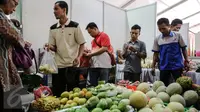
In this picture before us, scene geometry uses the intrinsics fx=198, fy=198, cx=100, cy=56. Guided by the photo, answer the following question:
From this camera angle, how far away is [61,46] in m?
2.17

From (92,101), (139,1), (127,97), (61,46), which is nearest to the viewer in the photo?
(92,101)

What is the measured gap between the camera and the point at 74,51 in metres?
2.20

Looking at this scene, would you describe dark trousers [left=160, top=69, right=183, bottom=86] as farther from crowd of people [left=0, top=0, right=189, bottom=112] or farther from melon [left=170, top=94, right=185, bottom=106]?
melon [left=170, top=94, right=185, bottom=106]

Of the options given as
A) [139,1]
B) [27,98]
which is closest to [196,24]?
[139,1]

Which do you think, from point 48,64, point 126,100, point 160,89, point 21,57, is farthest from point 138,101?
point 48,64

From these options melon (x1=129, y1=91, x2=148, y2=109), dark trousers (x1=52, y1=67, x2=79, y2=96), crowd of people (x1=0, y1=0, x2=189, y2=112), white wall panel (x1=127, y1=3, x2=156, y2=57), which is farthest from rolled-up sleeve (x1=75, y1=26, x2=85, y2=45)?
white wall panel (x1=127, y1=3, x2=156, y2=57)

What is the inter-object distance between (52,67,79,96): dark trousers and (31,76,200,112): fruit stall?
0.34 meters

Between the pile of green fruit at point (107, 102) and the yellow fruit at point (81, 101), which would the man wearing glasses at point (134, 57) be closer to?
the pile of green fruit at point (107, 102)

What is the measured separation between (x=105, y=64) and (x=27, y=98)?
1.48 meters

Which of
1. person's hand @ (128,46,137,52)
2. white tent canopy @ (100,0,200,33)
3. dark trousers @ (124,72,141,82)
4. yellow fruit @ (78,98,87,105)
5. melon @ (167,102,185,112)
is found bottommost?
melon @ (167,102,185,112)

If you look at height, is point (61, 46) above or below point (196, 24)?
below

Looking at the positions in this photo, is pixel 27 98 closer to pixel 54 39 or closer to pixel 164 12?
pixel 54 39

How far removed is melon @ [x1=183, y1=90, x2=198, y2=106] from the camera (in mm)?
1728

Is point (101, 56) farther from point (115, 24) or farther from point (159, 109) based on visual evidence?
point (115, 24)
